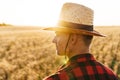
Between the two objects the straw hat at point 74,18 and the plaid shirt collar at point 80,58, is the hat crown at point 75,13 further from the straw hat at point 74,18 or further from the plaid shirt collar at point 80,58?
the plaid shirt collar at point 80,58

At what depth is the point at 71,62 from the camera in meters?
3.84

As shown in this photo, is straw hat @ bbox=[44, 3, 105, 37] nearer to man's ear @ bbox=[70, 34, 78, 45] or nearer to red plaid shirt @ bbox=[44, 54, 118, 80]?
man's ear @ bbox=[70, 34, 78, 45]

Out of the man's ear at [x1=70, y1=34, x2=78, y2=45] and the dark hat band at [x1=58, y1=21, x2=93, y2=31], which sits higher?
the dark hat band at [x1=58, y1=21, x2=93, y2=31]

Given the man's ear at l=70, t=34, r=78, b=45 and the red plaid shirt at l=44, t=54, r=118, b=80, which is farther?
the man's ear at l=70, t=34, r=78, b=45

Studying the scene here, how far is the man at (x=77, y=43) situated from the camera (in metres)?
3.82

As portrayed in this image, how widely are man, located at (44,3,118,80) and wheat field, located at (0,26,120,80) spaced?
1208 cm

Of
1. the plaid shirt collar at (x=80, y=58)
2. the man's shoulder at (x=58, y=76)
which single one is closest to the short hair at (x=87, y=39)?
the plaid shirt collar at (x=80, y=58)

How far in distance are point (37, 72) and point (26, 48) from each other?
5.44m

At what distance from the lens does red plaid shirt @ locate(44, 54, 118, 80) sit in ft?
12.3

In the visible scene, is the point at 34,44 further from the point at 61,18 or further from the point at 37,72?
the point at 61,18

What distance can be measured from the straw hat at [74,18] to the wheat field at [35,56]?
12.1 metres

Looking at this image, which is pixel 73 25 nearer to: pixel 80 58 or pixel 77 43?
pixel 77 43

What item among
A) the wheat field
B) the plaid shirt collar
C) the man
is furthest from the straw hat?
the wheat field

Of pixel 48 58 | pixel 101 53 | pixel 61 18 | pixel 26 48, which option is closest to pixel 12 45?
pixel 26 48
